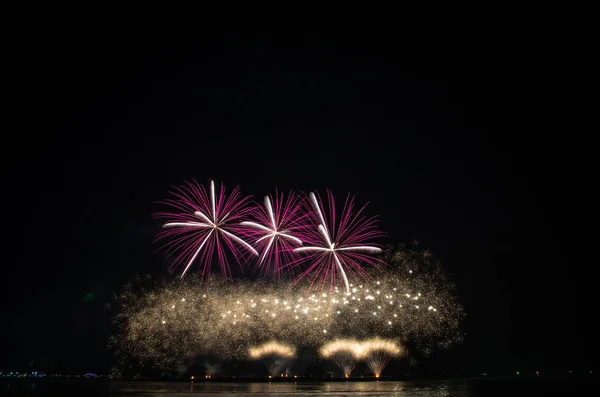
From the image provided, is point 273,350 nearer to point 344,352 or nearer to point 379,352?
point 344,352

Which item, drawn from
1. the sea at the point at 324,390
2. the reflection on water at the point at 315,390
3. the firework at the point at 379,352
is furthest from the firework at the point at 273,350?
the reflection on water at the point at 315,390

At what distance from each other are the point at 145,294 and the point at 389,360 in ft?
70.6

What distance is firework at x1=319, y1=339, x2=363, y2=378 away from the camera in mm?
37594

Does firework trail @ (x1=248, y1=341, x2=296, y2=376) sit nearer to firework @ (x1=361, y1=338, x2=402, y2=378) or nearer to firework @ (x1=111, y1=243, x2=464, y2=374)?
firework @ (x1=111, y1=243, x2=464, y2=374)

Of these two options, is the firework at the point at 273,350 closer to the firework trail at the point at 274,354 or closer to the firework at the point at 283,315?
the firework trail at the point at 274,354

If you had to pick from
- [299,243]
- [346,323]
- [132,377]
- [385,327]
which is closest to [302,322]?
[346,323]

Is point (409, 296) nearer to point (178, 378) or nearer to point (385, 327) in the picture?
point (385, 327)

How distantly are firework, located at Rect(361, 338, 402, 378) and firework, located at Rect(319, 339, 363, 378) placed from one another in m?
0.69

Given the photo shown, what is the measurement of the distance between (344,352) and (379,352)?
2861 millimetres

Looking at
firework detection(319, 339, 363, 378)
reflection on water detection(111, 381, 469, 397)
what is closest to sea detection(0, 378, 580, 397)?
reflection on water detection(111, 381, 469, 397)

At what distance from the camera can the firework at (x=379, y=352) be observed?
36.8m

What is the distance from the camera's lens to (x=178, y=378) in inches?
1615

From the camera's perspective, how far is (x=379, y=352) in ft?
124

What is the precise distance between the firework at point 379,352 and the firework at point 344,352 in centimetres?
69
